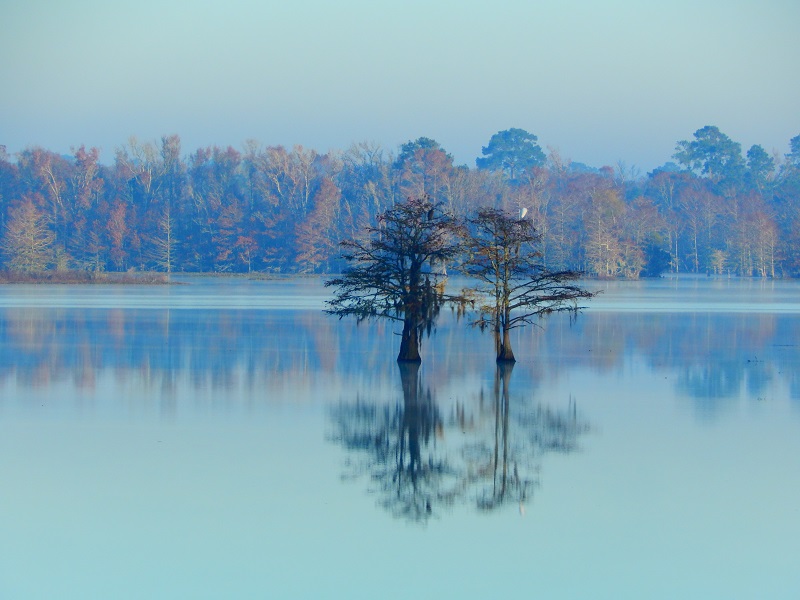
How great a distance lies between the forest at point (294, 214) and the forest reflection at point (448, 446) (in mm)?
69130

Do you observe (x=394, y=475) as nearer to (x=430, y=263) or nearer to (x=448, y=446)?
(x=448, y=446)

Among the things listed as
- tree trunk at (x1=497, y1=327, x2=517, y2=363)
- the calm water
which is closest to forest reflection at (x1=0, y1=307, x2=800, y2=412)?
the calm water

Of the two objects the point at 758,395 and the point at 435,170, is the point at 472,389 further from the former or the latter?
the point at 435,170

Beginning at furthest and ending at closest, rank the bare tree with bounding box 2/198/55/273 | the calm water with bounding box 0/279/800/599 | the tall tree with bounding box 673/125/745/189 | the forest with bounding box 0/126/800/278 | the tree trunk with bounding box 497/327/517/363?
the tall tree with bounding box 673/125/745/189 < the forest with bounding box 0/126/800/278 < the bare tree with bounding box 2/198/55/273 < the tree trunk with bounding box 497/327/517/363 < the calm water with bounding box 0/279/800/599

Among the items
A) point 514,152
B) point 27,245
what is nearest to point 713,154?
point 514,152

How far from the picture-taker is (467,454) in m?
14.4

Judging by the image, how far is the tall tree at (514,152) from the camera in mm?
153000

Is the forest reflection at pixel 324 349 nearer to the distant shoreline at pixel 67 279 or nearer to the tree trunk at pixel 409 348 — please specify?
the tree trunk at pixel 409 348

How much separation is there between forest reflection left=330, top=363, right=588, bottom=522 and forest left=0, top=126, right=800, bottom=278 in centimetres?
6913

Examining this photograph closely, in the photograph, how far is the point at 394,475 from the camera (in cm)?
1327

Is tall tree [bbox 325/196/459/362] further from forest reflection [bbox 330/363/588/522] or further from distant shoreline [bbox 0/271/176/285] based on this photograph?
distant shoreline [bbox 0/271/176/285]

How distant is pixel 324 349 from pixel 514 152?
127881 millimetres

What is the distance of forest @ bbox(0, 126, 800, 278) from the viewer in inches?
3654

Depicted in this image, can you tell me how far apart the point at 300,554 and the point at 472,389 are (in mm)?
10756
